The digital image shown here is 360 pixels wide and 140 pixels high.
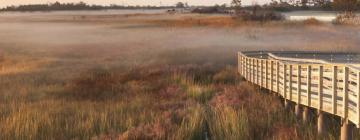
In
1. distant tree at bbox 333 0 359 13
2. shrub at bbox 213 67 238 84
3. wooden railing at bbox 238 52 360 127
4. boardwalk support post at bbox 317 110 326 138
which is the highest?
distant tree at bbox 333 0 359 13

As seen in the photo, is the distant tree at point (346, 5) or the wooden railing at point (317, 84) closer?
the wooden railing at point (317, 84)

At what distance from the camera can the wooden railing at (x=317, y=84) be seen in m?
15.3

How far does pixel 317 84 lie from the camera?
19.0 metres

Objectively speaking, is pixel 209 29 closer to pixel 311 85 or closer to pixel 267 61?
pixel 267 61

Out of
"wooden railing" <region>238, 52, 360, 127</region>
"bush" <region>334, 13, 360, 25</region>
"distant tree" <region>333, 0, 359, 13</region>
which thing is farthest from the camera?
"distant tree" <region>333, 0, 359, 13</region>

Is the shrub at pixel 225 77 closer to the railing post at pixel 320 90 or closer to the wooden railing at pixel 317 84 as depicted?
the wooden railing at pixel 317 84

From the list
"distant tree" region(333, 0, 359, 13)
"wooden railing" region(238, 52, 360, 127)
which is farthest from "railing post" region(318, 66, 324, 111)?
"distant tree" region(333, 0, 359, 13)

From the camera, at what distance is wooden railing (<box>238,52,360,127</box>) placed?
15.3 metres

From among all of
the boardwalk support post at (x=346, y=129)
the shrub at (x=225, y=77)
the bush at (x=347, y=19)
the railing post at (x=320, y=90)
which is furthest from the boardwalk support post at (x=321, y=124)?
the bush at (x=347, y=19)

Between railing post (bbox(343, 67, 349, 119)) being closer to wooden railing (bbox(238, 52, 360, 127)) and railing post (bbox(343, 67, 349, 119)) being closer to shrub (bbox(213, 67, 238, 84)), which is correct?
wooden railing (bbox(238, 52, 360, 127))

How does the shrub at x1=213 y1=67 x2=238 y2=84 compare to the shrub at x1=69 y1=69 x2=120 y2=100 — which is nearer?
the shrub at x1=69 y1=69 x2=120 y2=100

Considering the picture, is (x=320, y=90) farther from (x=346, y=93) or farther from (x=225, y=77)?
(x=225, y=77)

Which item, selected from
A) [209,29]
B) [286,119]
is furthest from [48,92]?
[209,29]

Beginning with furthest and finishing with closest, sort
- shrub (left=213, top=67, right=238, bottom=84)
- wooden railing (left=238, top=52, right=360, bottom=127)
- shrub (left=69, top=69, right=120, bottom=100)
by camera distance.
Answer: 1. shrub (left=213, top=67, right=238, bottom=84)
2. shrub (left=69, top=69, right=120, bottom=100)
3. wooden railing (left=238, top=52, right=360, bottom=127)
